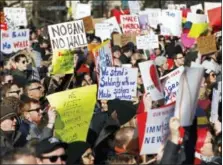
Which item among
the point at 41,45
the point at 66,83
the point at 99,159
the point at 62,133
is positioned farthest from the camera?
the point at 41,45

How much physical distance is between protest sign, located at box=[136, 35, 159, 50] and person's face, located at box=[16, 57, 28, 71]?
3.58 m

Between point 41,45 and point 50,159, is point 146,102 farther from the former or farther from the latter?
point 41,45

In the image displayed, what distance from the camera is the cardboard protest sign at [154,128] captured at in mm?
6086

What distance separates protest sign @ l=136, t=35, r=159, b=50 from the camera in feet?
55.4

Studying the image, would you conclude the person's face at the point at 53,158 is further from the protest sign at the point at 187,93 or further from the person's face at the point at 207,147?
the person's face at the point at 207,147

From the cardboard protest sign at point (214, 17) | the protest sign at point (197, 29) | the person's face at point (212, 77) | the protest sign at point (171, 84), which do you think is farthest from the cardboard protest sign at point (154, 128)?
the protest sign at point (197, 29)

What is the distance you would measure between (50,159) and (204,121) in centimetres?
252

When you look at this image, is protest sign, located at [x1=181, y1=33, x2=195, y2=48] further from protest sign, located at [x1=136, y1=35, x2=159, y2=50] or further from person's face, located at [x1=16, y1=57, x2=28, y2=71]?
person's face, located at [x1=16, y1=57, x2=28, y2=71]

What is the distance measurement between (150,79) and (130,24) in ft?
30.6

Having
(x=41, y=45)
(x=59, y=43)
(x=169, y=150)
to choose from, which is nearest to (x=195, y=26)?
(x=41, y=45)

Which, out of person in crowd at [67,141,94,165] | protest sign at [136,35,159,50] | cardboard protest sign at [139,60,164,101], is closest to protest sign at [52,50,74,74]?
cardboard protest sign at [139,60,164,101]

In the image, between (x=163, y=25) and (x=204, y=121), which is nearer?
(x=204, y=121)

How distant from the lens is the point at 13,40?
15875mm

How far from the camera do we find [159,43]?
18.0 meters
